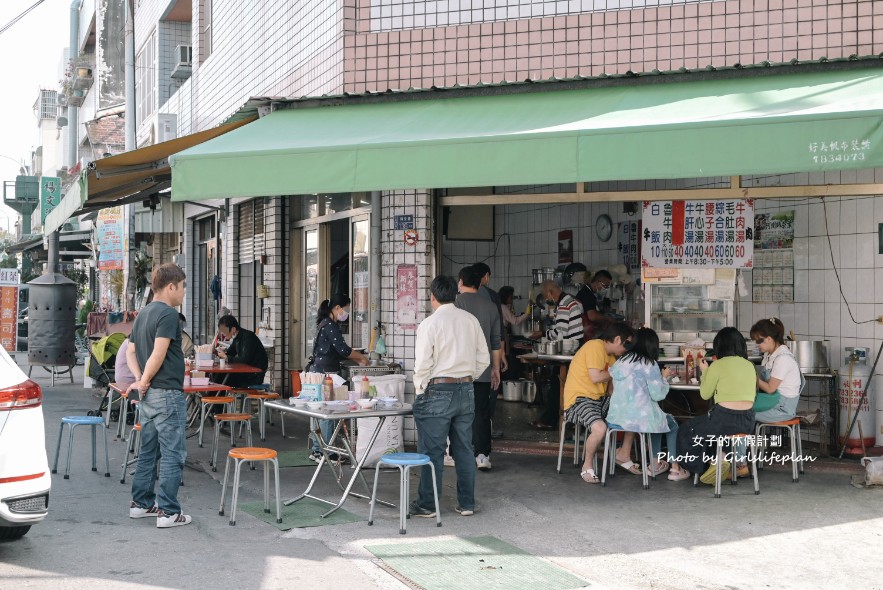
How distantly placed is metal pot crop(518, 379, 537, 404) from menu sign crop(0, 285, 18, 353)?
12389 millimetres

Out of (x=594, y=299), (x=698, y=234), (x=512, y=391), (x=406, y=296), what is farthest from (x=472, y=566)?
(x=512, y=391)

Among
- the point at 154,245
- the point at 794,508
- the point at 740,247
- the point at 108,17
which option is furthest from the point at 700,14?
the point at 108,17

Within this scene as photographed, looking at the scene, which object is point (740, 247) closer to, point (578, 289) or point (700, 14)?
point (700, 14)

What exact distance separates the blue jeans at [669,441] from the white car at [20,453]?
4964mm

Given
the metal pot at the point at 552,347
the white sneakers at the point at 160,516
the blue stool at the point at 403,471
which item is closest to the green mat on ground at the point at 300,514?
the blue stool at the point at 403,471

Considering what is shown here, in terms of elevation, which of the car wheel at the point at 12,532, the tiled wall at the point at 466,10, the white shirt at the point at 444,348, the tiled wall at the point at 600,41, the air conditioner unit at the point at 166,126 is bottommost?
the car wheel at the point at 12,532

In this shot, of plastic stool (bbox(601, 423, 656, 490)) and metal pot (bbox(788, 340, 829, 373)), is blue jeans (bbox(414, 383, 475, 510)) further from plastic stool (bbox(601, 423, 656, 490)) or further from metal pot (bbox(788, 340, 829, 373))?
metal pot (bbox(788, 340, 829, 373))

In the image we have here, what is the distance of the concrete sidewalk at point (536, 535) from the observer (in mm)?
5398

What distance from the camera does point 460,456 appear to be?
694 centimetres

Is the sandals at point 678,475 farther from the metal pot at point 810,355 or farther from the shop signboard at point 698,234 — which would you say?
the shop signboard at point 698,234

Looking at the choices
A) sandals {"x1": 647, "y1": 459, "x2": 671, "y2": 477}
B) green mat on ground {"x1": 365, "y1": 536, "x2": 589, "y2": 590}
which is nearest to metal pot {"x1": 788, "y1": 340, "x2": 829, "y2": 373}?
sandals {"x1": 647, "y1": 459, "x2": 671, "y2": 477}

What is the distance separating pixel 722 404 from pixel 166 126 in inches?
499

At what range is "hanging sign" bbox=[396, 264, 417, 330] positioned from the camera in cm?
944

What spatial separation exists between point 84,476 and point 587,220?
785 centimetres
